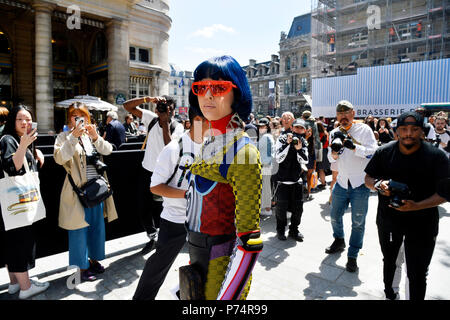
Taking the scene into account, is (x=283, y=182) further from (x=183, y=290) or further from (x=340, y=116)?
(x=183, y=290)

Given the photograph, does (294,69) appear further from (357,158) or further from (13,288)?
(13,288)

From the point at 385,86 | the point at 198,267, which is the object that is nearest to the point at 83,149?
the point at 198,267

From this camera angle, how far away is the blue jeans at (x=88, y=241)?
349cm

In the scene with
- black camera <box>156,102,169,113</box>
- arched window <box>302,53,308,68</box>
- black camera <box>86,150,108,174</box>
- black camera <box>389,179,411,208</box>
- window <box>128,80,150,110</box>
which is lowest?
black camera <box>389,179,411,208</box>

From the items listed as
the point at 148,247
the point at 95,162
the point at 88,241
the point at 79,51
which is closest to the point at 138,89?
the point at 79,51

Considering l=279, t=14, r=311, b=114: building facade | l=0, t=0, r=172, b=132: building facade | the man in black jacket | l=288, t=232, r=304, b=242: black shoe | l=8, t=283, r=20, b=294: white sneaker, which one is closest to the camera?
l=8, t=283, r=20, b=294: white sneaker

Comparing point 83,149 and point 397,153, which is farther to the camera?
point 83,149

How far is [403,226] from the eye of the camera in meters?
2.80

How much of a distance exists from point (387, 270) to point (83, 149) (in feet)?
12.6

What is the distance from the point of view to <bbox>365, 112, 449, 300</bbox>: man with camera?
8.62ft

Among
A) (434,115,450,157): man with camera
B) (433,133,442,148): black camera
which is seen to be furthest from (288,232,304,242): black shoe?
(434,115,450,157): man with camera

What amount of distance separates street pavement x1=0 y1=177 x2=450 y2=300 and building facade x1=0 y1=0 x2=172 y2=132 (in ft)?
49.9

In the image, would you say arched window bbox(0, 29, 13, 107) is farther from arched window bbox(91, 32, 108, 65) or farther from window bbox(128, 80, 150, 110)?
window bbox(128, 80, 150, 110)

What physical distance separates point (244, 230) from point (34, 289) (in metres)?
3.27
